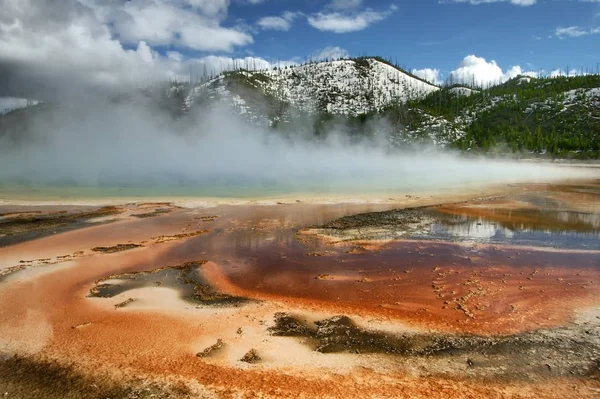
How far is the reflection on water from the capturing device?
1444cm

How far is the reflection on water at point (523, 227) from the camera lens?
14438mm

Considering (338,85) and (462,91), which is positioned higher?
(338,85)

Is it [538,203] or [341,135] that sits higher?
[341,135]

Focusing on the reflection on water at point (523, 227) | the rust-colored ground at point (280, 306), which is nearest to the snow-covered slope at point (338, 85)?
the reflection on water at point (523, 227)

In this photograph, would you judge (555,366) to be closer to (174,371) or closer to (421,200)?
(174,371)

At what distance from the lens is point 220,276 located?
1098 cm

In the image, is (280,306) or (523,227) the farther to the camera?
(523,227)

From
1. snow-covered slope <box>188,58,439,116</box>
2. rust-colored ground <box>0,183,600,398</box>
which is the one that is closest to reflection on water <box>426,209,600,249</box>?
rust-colored ground <box>0,183,600,398</box>

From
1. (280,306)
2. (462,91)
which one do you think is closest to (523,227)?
(280,306)

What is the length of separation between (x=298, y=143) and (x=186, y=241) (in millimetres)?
84095

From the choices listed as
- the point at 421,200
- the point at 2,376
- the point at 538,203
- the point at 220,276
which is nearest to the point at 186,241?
the point at 220,276

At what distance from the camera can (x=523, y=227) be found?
1667 centimetres

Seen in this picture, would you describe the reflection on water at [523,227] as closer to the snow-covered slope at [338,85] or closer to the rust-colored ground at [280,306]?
the rust-colored ground at [280,306]

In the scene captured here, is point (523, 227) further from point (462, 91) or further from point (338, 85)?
point (338, 85)
